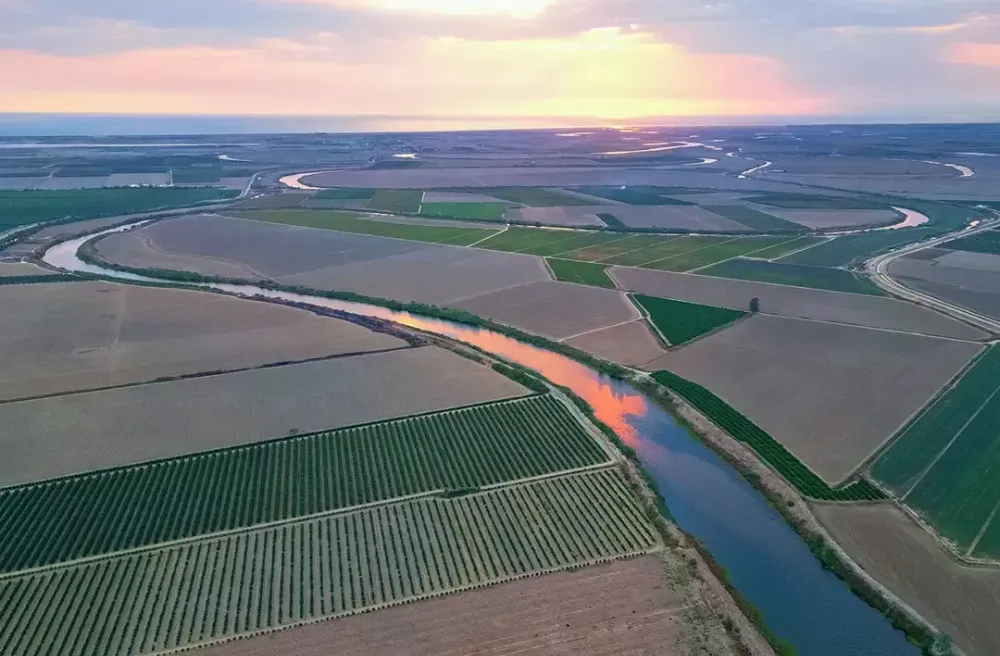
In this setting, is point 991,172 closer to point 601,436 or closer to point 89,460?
point 601,436

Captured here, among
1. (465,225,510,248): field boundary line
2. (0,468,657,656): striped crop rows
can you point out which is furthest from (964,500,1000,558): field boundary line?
(465,225,510,248): field boundary line

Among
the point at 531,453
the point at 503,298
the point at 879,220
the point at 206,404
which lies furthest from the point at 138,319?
the point at 879,220

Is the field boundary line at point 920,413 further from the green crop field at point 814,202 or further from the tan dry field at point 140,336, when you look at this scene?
the green crop field at point 814,202

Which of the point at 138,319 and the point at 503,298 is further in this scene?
the point at 503,298

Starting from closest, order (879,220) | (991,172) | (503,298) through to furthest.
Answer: (503,298) → (879,220) → (991,172)

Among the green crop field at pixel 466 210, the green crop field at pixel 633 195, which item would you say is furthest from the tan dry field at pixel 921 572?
the green crop field at pixel 633 195

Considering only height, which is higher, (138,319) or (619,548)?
(138,319)

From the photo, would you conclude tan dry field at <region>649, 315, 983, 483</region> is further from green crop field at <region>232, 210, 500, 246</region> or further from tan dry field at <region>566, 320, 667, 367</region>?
green crop field at <region>232, 210, 500, 246</region>
